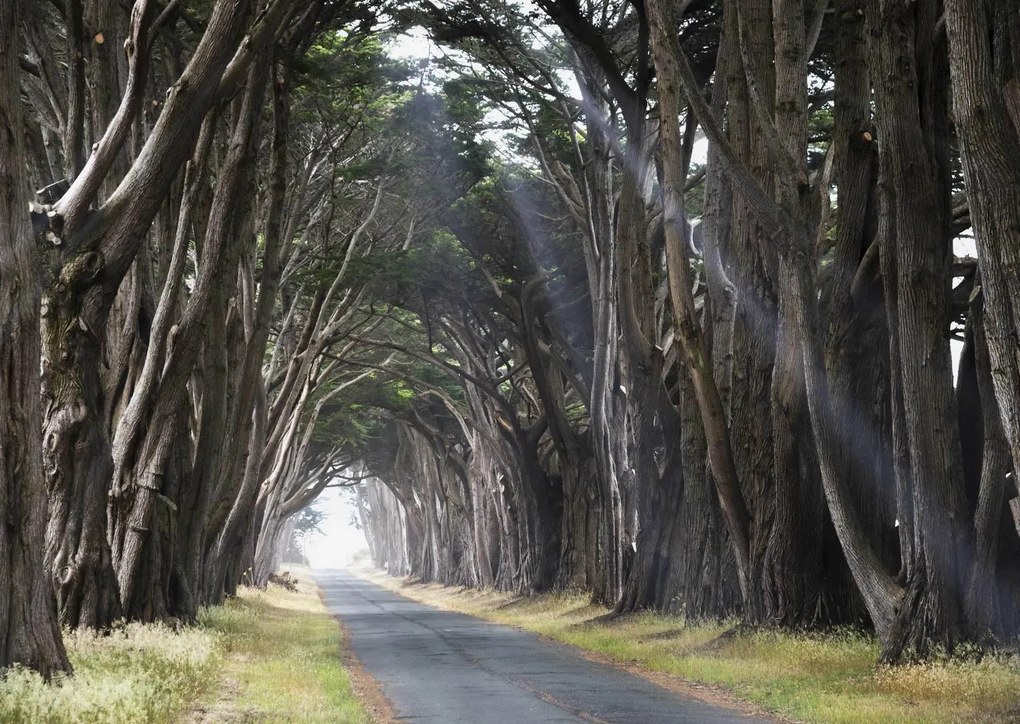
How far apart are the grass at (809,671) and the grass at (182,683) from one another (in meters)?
3.58

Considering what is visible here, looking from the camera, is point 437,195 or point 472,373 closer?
point 437,195

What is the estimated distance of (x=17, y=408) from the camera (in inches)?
350

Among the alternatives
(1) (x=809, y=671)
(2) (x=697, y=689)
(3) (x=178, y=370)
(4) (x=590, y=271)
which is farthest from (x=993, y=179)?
(4) (x=590, y=271)

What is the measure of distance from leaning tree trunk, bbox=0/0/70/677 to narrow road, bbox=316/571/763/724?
2.97 metres

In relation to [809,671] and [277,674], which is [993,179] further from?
[277,674]

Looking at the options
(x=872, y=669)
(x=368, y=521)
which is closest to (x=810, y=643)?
(x=872, y=669)

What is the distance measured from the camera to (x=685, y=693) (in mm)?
11836

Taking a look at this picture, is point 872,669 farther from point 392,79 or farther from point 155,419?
point 392,79

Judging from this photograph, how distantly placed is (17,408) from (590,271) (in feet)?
48.7

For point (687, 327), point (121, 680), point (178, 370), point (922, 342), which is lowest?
point (121, 680)

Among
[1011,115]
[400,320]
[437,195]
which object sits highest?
[437,195]

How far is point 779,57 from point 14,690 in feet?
34.2

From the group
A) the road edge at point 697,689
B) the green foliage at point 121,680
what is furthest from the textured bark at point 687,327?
the green foliage at point 121,680

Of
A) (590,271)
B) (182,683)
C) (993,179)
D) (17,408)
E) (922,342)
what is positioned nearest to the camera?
(993,179)
